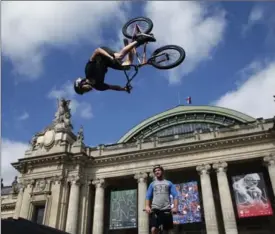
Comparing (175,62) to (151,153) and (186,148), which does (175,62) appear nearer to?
(186,148)

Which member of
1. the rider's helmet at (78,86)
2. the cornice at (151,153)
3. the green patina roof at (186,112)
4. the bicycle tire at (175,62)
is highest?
the green patina roof at (186,112)

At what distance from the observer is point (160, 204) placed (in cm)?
658

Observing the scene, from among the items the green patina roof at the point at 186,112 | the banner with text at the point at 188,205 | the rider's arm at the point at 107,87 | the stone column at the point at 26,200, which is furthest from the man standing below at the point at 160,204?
the green patina roof at the point at 186,112

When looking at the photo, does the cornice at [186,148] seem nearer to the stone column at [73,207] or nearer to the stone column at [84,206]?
the stone column at [84,206]

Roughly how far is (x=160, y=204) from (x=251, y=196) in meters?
24.7

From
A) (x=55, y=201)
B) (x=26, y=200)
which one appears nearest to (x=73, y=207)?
(x=55, y=201)

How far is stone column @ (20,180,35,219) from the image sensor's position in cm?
3294

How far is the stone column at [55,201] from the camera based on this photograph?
3114 cm

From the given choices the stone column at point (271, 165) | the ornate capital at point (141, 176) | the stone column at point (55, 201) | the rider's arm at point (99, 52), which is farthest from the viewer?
→ the ornate capital at point (141, 176)

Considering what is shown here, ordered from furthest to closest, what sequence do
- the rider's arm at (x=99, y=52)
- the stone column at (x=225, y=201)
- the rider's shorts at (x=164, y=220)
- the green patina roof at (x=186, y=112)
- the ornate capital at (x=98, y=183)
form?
the green patina roof at (x=186, y=112), the ornate capital at (x=98, y=183), the stone column at (x=225, y=201), the rider's arm at (x=99, y=52), the rider's shorts at (x=164, y=220)

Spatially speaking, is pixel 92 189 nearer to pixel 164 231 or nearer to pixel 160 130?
pixel 160 130

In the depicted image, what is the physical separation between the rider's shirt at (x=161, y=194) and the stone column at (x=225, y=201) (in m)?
23.0

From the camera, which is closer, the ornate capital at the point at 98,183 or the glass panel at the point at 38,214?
the glass panel at the point at 38,214

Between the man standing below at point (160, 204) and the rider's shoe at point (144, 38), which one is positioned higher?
the rider's shoe at point (144, 38)
